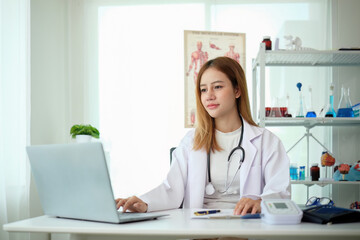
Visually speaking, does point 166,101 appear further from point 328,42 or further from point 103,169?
point 103,169

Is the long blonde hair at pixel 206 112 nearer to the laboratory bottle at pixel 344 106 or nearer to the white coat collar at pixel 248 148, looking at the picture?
the white coat collar at pixel 248 148

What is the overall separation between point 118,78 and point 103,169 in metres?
2.73

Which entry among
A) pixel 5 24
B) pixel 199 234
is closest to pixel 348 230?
pixel 199 234

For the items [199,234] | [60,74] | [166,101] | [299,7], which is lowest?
[199,234]

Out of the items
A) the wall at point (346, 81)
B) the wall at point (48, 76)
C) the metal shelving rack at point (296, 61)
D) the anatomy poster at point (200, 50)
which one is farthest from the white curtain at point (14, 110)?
the wall at point (346, 81)

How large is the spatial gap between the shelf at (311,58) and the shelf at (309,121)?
0.49 meters

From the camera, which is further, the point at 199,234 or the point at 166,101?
the point at 166,101

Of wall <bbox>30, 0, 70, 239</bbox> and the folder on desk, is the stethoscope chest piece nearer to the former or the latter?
the folder on desk

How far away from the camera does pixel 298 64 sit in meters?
3.46

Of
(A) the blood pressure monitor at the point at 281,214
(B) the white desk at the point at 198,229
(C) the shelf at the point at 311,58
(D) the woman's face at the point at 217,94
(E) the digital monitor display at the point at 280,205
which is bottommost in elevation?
(B) the white desk at the point at 198,229

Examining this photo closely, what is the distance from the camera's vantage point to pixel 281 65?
3.46m

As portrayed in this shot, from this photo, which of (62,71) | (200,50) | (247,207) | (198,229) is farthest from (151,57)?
(198,229)

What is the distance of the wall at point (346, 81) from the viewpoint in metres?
3.48

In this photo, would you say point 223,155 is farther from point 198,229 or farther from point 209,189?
point 198,229
